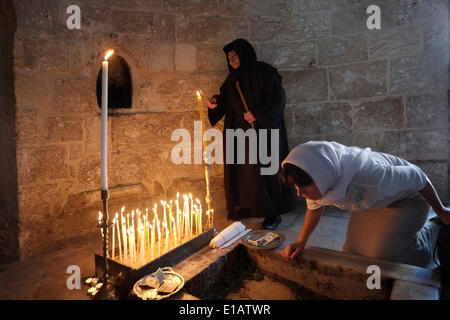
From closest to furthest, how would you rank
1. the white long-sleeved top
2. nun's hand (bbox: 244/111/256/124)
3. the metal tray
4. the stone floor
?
the metal tray → the white long-sleeved top → the stone floor → nun's hand (bbox: 244/111/256/124)

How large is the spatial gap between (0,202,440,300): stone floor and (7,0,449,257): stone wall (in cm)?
21

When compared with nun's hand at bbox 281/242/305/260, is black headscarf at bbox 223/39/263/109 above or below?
above

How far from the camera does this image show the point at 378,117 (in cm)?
407

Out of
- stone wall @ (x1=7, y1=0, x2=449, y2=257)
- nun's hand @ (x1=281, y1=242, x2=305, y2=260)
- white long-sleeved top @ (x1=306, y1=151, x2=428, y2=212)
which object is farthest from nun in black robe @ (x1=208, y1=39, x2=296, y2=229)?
white long-sleeved top @ (x1=306, y1=151, x2=428, y2=212)

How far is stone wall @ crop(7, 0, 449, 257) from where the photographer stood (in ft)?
9.96

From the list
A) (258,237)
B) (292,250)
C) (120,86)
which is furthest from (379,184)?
(120,86)

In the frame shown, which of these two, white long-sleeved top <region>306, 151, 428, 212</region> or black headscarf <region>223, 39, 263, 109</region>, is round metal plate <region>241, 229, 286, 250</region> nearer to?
white long-sleeved top <region>306, 151, 428, 212</region>

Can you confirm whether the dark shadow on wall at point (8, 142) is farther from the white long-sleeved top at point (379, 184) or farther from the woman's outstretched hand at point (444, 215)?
the woman's outstretched hand at point (444, 215)

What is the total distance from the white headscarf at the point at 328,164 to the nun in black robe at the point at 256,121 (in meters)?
1.56

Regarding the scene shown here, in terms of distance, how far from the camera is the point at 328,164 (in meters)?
1.81

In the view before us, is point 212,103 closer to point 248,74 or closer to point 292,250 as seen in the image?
point 248,74

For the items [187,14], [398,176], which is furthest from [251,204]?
[187,14]

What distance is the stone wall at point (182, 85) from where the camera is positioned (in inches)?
120

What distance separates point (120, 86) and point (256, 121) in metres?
1.61
